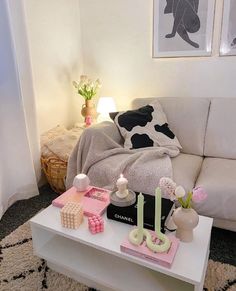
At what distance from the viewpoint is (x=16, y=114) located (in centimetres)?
190

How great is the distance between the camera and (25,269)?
4.41 ft

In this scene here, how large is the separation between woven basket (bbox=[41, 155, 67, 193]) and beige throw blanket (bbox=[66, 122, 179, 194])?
0.13 m

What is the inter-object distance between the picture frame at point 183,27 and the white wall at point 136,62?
0.18 ft

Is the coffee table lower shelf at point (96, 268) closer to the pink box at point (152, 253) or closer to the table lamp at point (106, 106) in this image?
the pink box at point (152, 253)

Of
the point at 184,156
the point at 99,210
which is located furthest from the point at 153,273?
the point at 184,156

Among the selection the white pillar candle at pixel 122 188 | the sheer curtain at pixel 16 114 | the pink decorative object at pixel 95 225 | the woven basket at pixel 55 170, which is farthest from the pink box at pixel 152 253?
the sheer curtain at pixel 16 114

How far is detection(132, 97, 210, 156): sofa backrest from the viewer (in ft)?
6.62

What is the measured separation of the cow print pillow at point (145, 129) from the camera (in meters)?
1.91

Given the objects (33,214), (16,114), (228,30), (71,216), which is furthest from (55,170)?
(228,30)

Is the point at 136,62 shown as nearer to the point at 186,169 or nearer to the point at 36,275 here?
the point at 186,169

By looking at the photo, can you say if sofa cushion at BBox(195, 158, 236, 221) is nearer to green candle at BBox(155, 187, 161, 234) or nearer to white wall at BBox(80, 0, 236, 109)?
green candle at BBox(155, 187, 161, 234)

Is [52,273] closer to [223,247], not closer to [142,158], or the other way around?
[142,158]

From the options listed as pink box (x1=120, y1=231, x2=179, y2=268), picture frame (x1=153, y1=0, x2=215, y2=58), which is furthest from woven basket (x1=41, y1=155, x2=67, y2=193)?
picture frame (x1=153, y1=0, x2=215, y2=58)

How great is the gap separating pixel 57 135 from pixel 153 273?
153 cm
